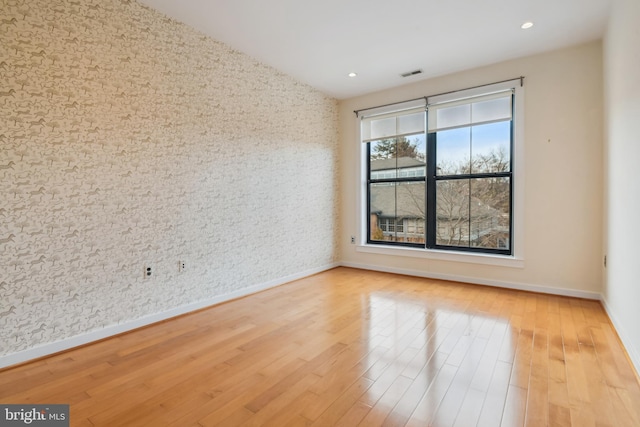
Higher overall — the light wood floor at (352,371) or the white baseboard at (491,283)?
the white baseboard at (491,283)

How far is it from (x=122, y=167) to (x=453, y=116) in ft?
12.8

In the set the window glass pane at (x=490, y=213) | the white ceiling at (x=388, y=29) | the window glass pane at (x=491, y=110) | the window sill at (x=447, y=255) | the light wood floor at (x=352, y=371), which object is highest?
the white ceiling at (x=388, y=29)

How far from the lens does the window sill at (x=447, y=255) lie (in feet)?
12.3

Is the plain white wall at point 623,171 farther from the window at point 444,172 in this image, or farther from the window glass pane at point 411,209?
the window glass pane at point 411,209

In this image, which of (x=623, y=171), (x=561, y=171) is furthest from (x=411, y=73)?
(x=623, y=171)

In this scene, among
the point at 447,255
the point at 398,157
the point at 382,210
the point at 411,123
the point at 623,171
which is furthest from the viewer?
the point at 382,210

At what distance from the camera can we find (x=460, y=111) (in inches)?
159

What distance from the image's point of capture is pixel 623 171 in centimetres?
237

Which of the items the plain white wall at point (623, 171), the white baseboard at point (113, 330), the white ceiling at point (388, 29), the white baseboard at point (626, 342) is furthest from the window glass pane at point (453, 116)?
the white baseboard at point (113, 330)

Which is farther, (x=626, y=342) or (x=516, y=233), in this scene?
A: (x=516, y=233)

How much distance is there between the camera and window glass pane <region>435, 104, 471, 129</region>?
4.00 meters

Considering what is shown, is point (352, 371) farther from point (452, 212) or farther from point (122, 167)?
point (452, 212)

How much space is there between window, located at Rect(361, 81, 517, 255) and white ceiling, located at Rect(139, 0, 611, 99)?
0.59m

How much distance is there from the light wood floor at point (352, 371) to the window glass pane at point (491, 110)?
229cm
